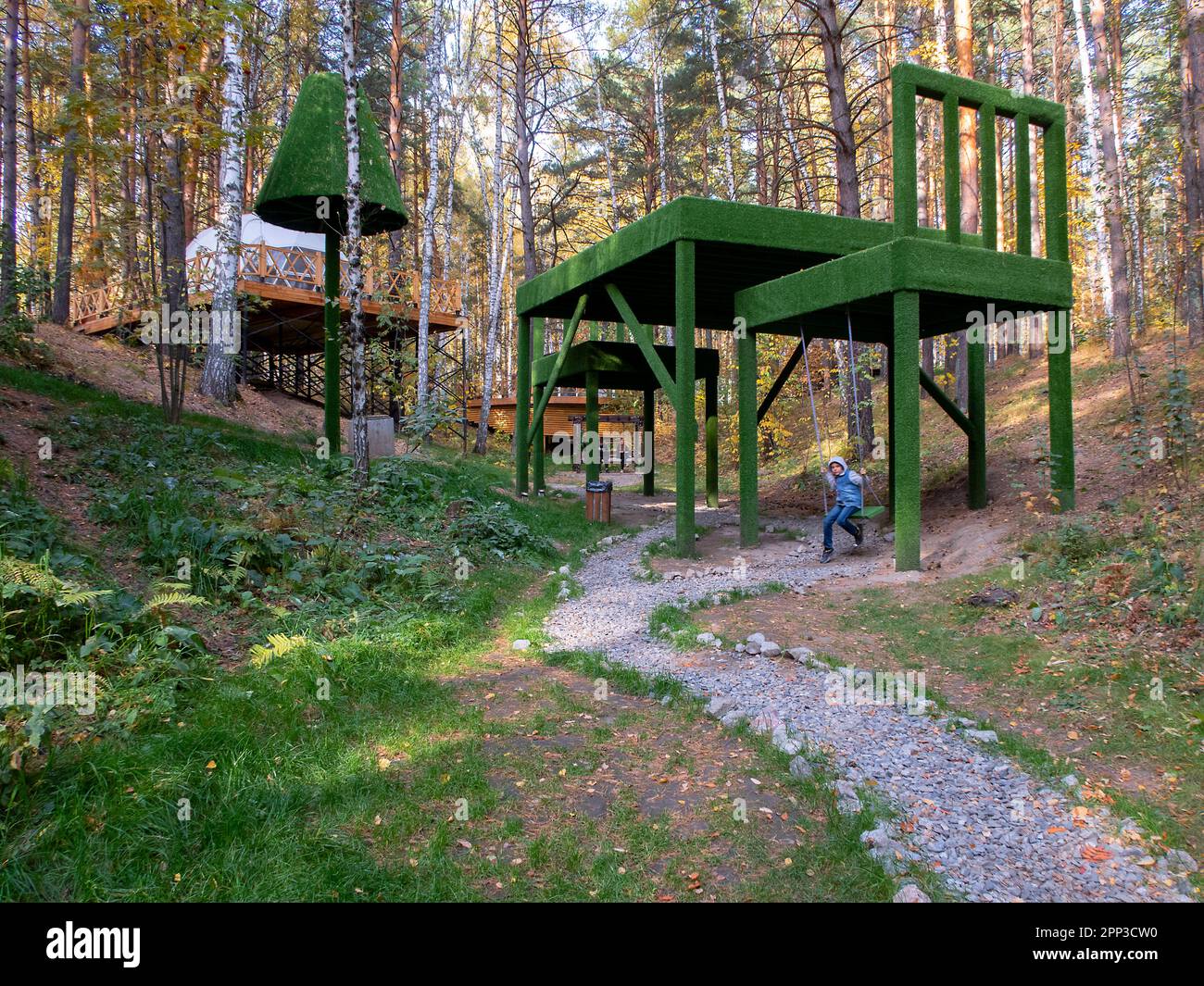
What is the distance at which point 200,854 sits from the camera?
318 centimetres

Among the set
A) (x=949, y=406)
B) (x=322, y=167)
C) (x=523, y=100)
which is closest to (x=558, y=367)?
(x=322, y=167)

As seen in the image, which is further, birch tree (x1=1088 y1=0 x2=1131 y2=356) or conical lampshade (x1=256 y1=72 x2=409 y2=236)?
birch tree (x1=1088 y1=0 x2=1131 y2=356)

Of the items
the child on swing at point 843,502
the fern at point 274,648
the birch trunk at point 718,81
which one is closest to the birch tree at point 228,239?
the fern at point 274,648

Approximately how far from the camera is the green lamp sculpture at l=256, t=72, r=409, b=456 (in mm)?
11180

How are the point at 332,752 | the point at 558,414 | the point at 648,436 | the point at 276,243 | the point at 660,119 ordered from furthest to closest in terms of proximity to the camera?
the point at 558,414
the point at 660,119
the point at 276,243
the point at 648,436
the point at 332,752

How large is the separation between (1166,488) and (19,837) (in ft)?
33.7

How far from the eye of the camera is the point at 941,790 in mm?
4070

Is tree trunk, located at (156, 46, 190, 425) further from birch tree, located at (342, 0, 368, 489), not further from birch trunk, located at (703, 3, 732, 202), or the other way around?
birch trunk, located at (703, 3, 732, 202)

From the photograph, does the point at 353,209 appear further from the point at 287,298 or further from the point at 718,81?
the point at 718,81

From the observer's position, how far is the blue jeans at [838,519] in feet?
33.1

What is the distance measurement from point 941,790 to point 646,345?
27.7 feet

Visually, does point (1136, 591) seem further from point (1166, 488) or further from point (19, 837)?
point (19, 837)

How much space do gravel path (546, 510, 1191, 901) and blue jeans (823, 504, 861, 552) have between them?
11.8ft

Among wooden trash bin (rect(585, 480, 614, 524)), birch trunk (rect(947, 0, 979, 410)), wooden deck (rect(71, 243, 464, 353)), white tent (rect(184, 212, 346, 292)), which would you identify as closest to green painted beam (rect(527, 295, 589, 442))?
wooden trash bin (rect(585, 480, 614, 524))
